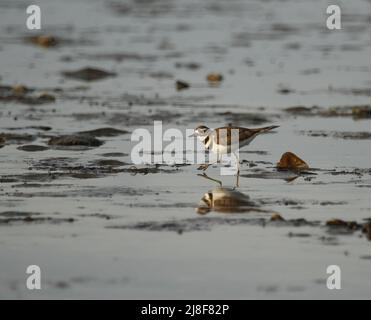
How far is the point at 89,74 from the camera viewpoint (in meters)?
22.4

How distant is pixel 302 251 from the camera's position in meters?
9.76

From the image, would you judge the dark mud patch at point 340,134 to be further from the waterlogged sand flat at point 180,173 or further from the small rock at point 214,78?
the small rock at point 214,78

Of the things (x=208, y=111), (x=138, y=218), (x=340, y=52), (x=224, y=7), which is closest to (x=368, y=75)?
(x=340, y=52)

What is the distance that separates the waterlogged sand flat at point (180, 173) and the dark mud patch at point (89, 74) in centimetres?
5

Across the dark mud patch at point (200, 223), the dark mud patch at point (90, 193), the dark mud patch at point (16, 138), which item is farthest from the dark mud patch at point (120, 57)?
the dark mud patch at point (200, 223)

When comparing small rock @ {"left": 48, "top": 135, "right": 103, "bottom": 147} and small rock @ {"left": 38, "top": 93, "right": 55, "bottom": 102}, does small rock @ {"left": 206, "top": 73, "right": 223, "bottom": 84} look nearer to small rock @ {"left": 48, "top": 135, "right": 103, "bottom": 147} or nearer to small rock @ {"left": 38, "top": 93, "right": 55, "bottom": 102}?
small rock @ {"left": 38, "top": 93, "right": 55, "bottom": 102}

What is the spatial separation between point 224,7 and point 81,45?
33.1 ft

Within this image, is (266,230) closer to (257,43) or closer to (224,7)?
(257,43)

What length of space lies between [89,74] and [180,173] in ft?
30.8

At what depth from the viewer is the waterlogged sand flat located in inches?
363

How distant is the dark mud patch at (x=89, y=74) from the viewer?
876 inches

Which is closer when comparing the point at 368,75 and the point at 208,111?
the point at 208,111

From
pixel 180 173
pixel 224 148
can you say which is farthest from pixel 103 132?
pixel 224 148

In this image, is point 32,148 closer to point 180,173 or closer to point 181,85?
point 180,173
